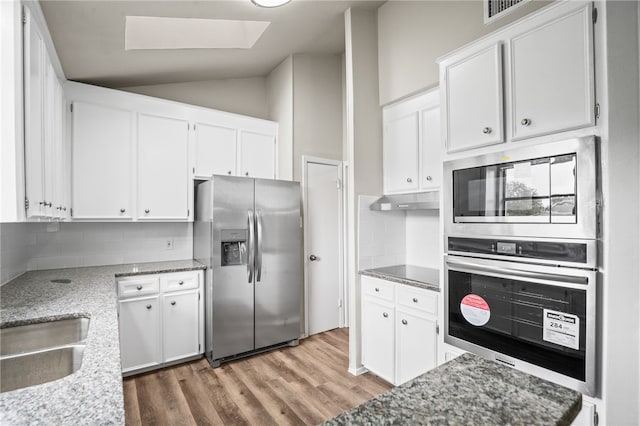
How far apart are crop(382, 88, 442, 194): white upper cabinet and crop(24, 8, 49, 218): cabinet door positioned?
97.5 inches

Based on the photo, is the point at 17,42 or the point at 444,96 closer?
the point at 17,42

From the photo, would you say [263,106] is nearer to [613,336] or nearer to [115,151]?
[115,151]

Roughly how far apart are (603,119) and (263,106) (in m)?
3.62

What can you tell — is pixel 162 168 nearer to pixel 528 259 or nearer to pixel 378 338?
pixel 378 338

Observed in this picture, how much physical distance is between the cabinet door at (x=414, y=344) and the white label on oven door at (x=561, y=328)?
2.50 feet

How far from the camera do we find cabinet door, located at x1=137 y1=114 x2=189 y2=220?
10.3 feet

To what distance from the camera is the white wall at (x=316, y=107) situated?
12.3 ft

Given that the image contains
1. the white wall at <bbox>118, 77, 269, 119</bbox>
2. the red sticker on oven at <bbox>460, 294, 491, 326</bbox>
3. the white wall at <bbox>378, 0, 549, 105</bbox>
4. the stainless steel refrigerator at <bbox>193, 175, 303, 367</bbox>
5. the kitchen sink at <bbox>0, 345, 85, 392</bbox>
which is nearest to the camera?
the kitchen sink at <bbox>0, 345, 85, 392</bbox>

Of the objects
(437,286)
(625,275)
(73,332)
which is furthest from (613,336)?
(73,332)

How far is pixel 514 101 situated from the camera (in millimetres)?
1771

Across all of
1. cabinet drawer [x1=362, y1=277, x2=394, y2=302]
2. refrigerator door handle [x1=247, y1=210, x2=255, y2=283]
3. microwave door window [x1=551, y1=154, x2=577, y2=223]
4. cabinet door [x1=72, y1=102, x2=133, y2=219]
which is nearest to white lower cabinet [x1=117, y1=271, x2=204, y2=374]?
refrigerator door handle [x1=247, y1=210, x2=255, y2=283]

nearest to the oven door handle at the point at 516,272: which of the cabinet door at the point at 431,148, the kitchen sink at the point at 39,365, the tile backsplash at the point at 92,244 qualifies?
the cabinet door at the point at 431,148

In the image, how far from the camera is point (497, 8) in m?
2.07

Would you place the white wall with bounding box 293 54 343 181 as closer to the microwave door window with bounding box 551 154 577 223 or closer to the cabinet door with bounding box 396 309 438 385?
the cabinet door with bounding box 396 309 438 385
